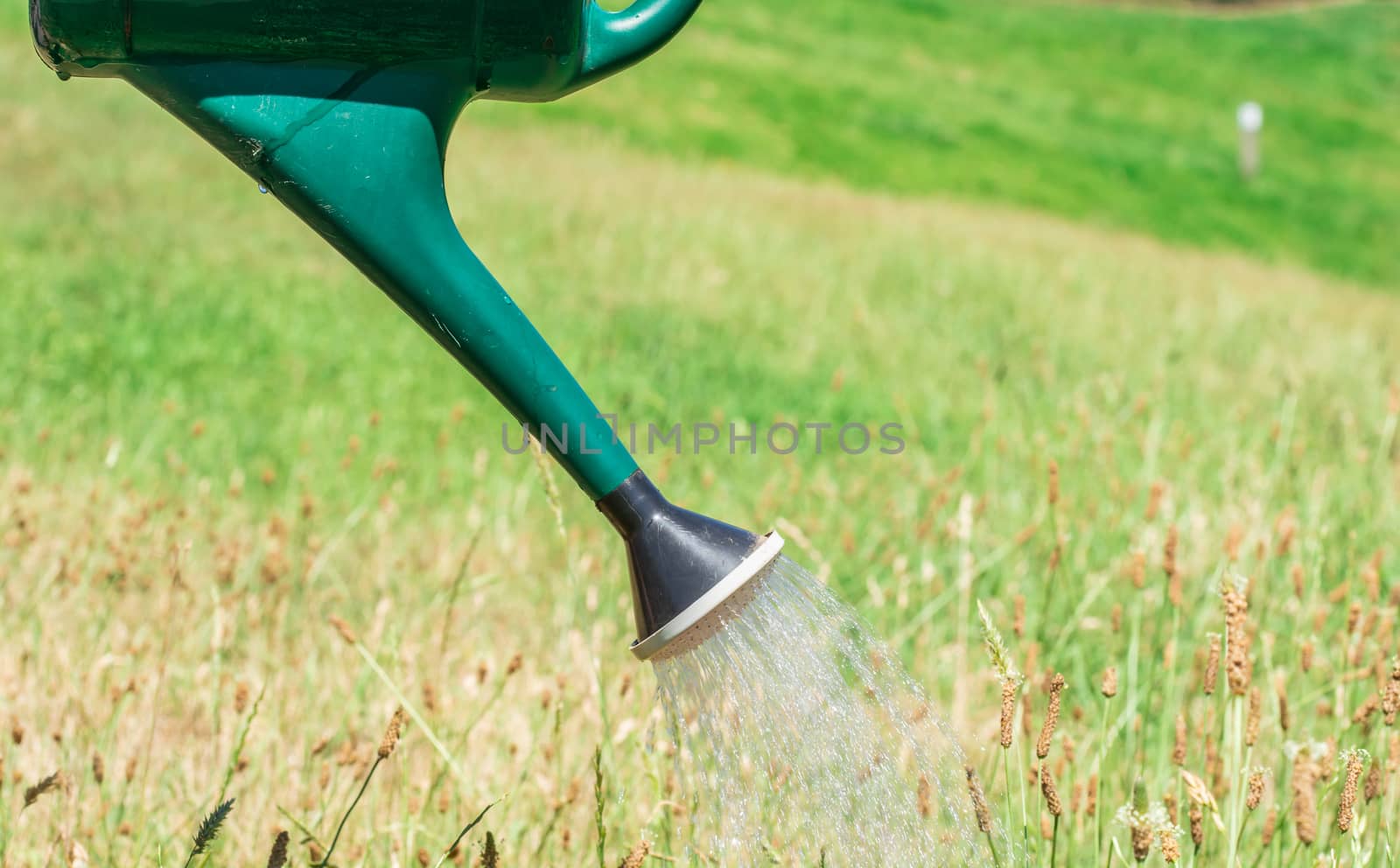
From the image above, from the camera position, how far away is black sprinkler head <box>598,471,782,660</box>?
49.9 inches

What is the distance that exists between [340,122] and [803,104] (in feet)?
57.1

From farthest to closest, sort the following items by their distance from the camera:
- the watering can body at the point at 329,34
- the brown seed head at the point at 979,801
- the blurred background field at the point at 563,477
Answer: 1. the blurred background field at the point at 563,477
2. the brown seed head at the point at 979,801
3. the watering can body at the point at 329,34

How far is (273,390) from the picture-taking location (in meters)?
4.27

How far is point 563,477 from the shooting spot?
371 centimetres

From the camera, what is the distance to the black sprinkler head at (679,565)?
127cm

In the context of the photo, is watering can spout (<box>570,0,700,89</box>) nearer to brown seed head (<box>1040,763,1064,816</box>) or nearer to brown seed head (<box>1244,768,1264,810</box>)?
brown seed head (<box>1040,763,1064,816</box>)

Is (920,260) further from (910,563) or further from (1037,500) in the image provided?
(910,563)

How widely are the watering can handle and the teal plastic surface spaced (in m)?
0.03

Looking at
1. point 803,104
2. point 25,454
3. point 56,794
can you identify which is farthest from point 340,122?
point 803,104

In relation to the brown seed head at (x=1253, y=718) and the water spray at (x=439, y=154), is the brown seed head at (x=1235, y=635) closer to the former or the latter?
the brown seed head at (x=1253, y=718)

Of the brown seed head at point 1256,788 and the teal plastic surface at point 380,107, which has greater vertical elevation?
the teal plastic surface at point 380,107

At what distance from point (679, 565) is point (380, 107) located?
55 centimetres

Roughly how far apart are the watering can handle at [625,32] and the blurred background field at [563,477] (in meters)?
0.86

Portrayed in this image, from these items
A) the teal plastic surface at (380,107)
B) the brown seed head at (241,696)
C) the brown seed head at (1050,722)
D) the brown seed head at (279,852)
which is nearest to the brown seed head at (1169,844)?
the brown seed head at (1050,722)
